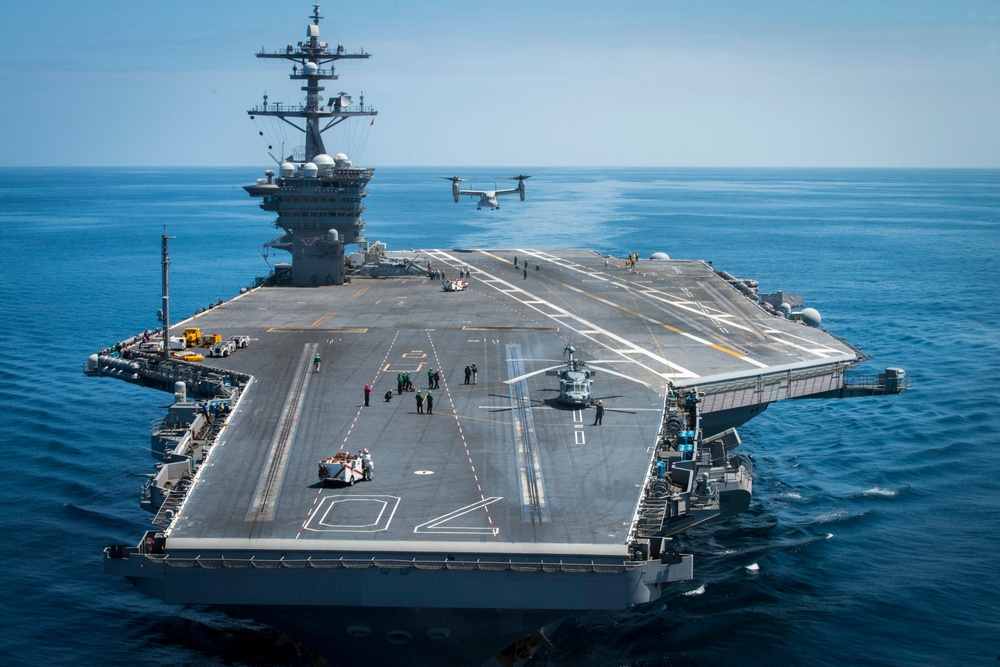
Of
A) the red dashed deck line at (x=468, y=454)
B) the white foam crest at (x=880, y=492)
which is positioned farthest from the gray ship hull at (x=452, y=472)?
the white foam crest at (x=880, y=492)

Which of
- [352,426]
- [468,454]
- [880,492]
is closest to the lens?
[468,454]

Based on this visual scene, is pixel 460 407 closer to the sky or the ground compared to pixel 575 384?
closer to the ground

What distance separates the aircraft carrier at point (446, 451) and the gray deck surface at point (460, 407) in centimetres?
9

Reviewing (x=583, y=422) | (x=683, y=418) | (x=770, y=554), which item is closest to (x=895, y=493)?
(x=770, y=554)

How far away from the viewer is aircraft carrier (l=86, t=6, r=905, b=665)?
1845cm

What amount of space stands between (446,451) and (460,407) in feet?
13.0

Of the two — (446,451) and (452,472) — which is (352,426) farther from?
(452,472)

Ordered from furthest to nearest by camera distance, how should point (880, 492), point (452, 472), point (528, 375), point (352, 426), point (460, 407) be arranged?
point (880, 492) → point (528, 375) → point (460, 407) → point (352, 426) → point (452, 472)

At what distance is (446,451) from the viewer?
24656 mm

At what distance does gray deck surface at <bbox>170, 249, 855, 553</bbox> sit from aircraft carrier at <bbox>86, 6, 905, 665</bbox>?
0.28 feet

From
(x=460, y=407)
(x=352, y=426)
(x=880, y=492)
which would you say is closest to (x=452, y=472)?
(x=352, y=426)

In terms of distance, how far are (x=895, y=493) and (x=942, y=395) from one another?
13.4 meters

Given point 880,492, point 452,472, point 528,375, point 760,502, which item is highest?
point 528,375

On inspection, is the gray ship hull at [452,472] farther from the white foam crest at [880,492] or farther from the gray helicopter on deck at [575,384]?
the white foam crest at [880,492]
